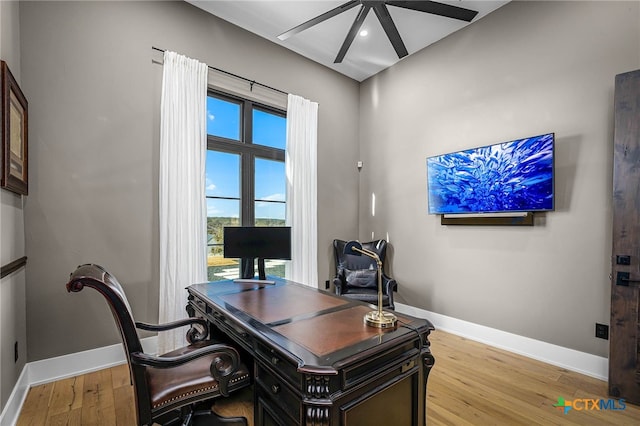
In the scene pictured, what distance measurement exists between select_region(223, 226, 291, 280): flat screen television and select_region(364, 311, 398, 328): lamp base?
142 cm

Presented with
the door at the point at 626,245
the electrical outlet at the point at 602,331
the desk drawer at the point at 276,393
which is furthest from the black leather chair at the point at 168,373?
the electrical outlet at the point at 602,331

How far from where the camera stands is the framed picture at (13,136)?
1707 mm

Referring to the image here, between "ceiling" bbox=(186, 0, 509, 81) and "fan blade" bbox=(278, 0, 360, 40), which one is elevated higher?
"ceiling" bbox=(186, 0, 509, 81)

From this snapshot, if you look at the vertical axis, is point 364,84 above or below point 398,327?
above

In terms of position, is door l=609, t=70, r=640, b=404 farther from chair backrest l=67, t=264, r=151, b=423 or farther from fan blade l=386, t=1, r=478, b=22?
chair backrest l=67, t=264, r=151, b=423

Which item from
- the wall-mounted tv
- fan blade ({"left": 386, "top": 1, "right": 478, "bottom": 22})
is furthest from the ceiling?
the wall-mounted tv

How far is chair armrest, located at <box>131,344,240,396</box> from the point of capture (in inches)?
50.9

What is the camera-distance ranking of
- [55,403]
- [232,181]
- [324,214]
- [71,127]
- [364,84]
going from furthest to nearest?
[364,84], [324,214], [232,181], [71,127], [55,403]

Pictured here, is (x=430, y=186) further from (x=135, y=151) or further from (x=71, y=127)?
(x=71, y=127)

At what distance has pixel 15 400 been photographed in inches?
73.9

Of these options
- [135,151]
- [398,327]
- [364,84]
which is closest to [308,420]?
[398,327]

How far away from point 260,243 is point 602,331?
311 cm

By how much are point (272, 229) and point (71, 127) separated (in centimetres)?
192

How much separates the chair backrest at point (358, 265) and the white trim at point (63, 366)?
2.24m
